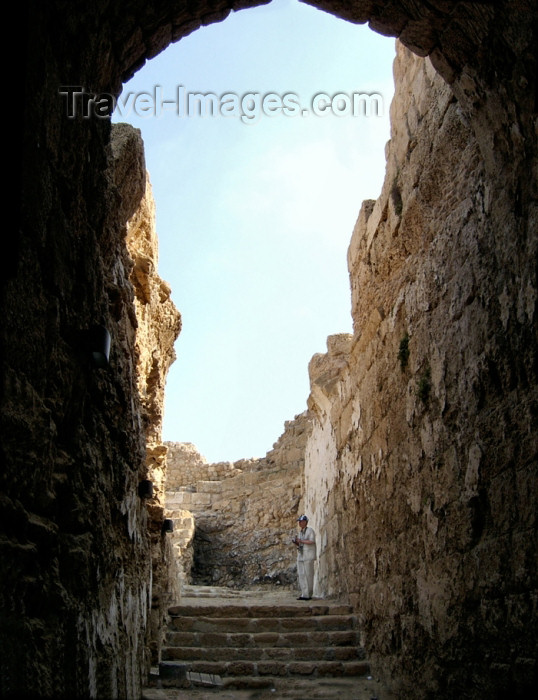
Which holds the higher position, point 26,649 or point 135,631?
point 26,649

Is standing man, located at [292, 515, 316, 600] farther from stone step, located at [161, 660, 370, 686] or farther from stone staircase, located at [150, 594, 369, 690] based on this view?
stone step, located at [161, 660, 370, 686]

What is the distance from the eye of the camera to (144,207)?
16.1 feet

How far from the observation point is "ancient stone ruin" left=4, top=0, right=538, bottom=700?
6.12 ft

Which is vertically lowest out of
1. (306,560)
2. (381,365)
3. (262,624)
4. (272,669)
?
(272,669)

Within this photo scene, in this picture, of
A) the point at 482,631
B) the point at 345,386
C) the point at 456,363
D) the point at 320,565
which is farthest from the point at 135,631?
the point at 320,565

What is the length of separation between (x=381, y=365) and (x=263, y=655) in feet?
8.00

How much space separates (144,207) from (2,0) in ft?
11.3

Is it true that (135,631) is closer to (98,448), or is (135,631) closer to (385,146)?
(98,448)

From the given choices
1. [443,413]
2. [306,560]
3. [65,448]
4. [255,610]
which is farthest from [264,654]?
[65,448]

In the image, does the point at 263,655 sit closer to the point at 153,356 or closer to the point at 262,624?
the point at 262,624

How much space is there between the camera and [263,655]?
5.13 metres

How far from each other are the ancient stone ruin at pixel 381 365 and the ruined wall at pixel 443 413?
0.02m

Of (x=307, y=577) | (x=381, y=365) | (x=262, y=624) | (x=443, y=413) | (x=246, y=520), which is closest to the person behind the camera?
(x=443, y=413)

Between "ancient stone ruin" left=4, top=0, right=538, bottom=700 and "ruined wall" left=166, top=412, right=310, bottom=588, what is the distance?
18.5ft
